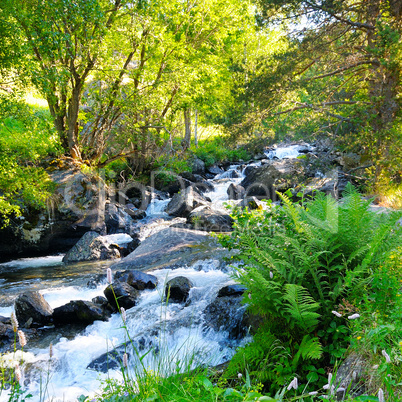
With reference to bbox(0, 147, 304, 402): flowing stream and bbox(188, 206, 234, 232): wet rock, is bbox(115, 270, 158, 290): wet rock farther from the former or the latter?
bbox(188, 206, 234, 232): wet rock

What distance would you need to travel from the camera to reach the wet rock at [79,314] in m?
6.28

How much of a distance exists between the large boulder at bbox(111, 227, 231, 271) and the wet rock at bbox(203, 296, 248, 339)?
310cm

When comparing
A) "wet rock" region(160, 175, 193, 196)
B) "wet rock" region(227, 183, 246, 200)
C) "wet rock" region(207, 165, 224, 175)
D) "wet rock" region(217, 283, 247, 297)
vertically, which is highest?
"wet rock" region(207, 165, 224, 175)

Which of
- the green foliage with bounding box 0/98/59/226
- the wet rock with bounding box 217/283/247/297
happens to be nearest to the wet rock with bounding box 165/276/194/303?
the wet rock with bounding box 217/283/247/297

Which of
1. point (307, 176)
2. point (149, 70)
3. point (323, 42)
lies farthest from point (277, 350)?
point (149, 70)

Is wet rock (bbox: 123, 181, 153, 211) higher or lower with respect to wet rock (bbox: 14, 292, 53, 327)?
higher

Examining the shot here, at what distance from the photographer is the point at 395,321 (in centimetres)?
240

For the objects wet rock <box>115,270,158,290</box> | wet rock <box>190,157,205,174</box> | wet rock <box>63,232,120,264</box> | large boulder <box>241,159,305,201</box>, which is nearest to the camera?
wet rock <box>115,270,158,290</box>

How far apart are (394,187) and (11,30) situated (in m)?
10.3

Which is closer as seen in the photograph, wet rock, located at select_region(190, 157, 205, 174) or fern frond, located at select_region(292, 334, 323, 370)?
fern frond, located at select_region(292, 334, 323, 370)

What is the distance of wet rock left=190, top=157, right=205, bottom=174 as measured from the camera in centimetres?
2299

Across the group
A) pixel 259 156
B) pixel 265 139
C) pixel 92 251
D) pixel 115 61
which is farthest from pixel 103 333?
pixel 259 156

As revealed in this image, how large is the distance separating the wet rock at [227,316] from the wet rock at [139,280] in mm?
2108

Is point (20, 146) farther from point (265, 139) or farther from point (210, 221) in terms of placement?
point (265, 139)
